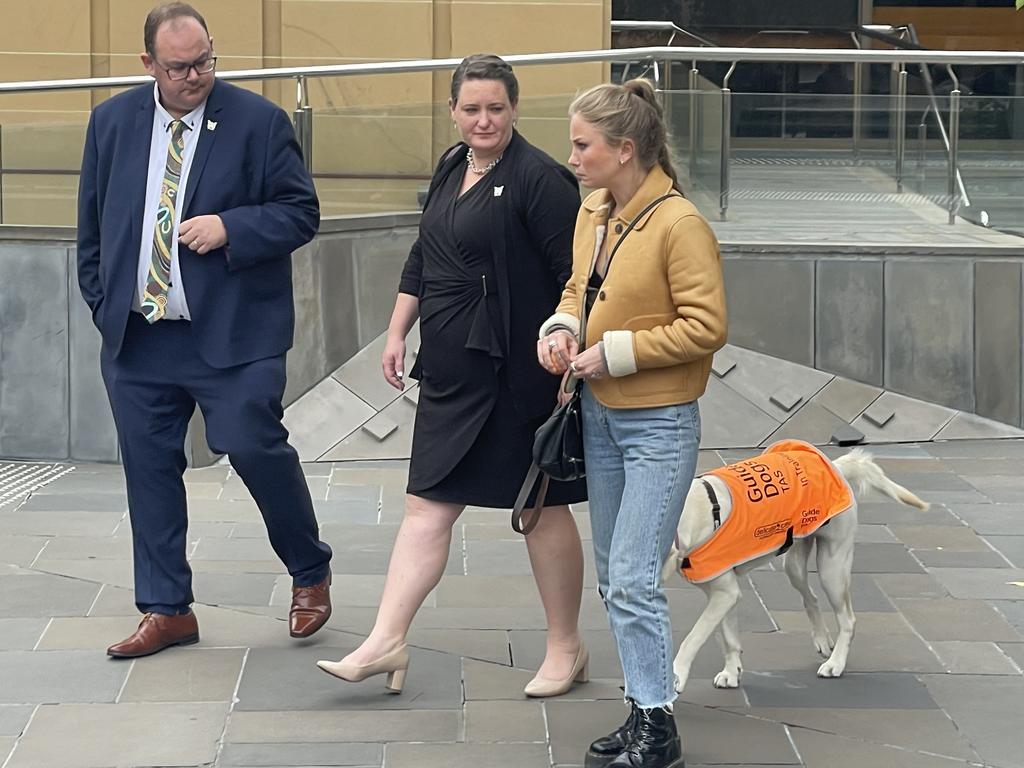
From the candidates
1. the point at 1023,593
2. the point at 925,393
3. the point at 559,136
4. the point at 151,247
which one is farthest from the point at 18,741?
the point at 925,393

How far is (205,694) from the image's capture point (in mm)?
4914

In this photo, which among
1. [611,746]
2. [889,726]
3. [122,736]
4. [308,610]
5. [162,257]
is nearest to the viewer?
[611,746]

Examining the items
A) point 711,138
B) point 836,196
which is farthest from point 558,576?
point 836,196

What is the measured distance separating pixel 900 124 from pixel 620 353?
640 centimetres

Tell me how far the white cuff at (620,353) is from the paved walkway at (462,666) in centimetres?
109

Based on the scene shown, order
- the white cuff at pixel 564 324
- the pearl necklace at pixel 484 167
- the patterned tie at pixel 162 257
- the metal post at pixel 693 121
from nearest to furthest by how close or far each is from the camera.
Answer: the white cuff at pixel 564 324 → the pearl necklace at pixel 484 167 → the patterned tie at pixel 162 257 → the metal post at pixel 693 121

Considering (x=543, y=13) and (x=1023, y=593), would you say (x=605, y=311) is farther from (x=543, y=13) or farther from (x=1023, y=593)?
(x=543, y=13)

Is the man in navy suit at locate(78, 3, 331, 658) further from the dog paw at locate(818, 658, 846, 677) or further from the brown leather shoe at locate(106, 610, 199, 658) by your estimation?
the dog paw at locate(818, 658, 846, 677)

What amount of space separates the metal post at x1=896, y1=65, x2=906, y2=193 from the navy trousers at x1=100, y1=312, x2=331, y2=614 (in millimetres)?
5661

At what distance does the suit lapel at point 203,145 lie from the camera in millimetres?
5133

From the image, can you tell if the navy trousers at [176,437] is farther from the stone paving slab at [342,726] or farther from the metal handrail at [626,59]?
the metal handrail at [626,59]

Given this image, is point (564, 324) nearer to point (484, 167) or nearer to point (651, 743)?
point (484, 167)

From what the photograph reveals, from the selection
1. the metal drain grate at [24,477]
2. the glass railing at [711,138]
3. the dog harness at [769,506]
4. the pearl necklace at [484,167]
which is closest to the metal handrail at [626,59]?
the glass railing at [711,138]

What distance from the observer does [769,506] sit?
191 inches
